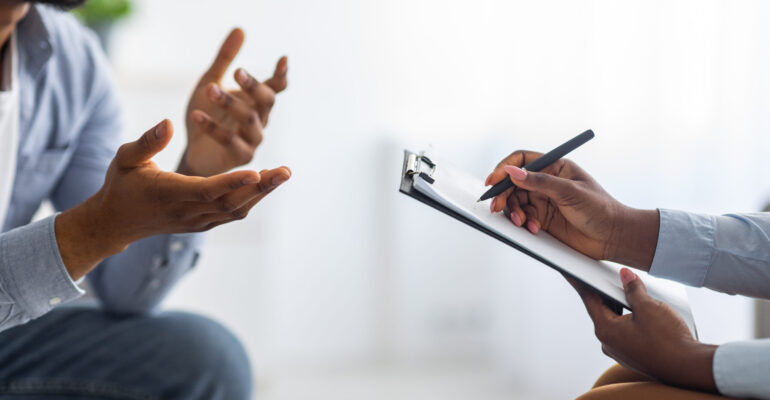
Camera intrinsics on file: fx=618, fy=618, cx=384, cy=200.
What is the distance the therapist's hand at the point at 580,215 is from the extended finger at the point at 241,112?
376mm

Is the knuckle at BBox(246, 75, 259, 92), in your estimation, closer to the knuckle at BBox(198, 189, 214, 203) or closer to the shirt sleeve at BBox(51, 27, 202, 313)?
the shirt sleeve at BBox(51, 27, 202, 313)

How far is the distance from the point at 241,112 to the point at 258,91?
0.04 metres

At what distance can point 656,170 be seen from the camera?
49.5 inches

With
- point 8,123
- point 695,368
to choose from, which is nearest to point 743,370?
point 695,368

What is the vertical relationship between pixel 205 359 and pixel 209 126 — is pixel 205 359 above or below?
below

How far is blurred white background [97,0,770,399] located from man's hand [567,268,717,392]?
0.90 meters

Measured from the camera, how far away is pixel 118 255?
0.94 metres

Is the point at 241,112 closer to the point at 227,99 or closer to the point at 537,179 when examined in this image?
the point at 227,99

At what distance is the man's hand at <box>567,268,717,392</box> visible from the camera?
46cm

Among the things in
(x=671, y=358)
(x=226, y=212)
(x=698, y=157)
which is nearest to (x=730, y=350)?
(x=671, y=358)

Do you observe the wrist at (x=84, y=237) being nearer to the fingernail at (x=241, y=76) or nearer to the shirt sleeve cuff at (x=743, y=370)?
the fingernail at (x=241, y=76)

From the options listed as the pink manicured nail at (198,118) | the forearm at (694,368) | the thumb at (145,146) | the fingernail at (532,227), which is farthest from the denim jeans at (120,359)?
the forearm at (694,368)

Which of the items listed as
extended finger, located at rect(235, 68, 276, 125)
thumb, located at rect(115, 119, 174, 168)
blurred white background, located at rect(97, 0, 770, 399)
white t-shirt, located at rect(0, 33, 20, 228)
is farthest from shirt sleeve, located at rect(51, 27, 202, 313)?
blurred white background, located at rect(97, 0, 770, 399)

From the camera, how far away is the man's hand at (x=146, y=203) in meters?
0.50
